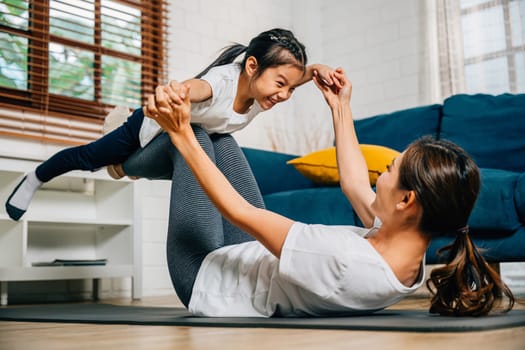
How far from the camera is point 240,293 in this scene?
1.43 meters

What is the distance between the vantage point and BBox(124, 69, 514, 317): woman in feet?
3.98

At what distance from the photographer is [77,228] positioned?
3.38 meters

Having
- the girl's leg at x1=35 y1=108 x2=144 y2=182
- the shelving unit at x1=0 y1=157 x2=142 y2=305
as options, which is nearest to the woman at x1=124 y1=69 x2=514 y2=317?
the girl's leg at x1=35 y1=108 x2=144 y2=182

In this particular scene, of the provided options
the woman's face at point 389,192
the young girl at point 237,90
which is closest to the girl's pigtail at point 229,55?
the young girl at point 237,90

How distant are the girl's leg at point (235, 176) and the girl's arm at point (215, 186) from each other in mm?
387

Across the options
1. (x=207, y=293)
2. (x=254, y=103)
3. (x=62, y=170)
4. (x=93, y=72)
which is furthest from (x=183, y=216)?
(x=93, y=72)

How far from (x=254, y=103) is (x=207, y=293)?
74cm

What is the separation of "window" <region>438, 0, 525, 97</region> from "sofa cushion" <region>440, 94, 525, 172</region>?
838 mm

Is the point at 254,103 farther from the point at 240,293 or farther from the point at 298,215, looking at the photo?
the point at 298,215

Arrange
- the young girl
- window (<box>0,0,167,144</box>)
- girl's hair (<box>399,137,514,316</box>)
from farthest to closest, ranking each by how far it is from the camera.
A: window (<box>0,0,167,144</box>) < the young girl < girl's hair (<box>399,137,514,316</box>)

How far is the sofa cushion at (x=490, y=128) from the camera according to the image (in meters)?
2.90

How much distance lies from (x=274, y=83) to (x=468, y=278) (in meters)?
0.90

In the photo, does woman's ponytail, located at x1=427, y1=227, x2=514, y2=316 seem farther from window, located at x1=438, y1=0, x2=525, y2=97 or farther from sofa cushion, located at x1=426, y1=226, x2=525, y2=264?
window, located at x1=438, y1=0, x2=525, y2=97

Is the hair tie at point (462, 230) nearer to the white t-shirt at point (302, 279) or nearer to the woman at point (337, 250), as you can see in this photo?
the woman at point (337, 250)
